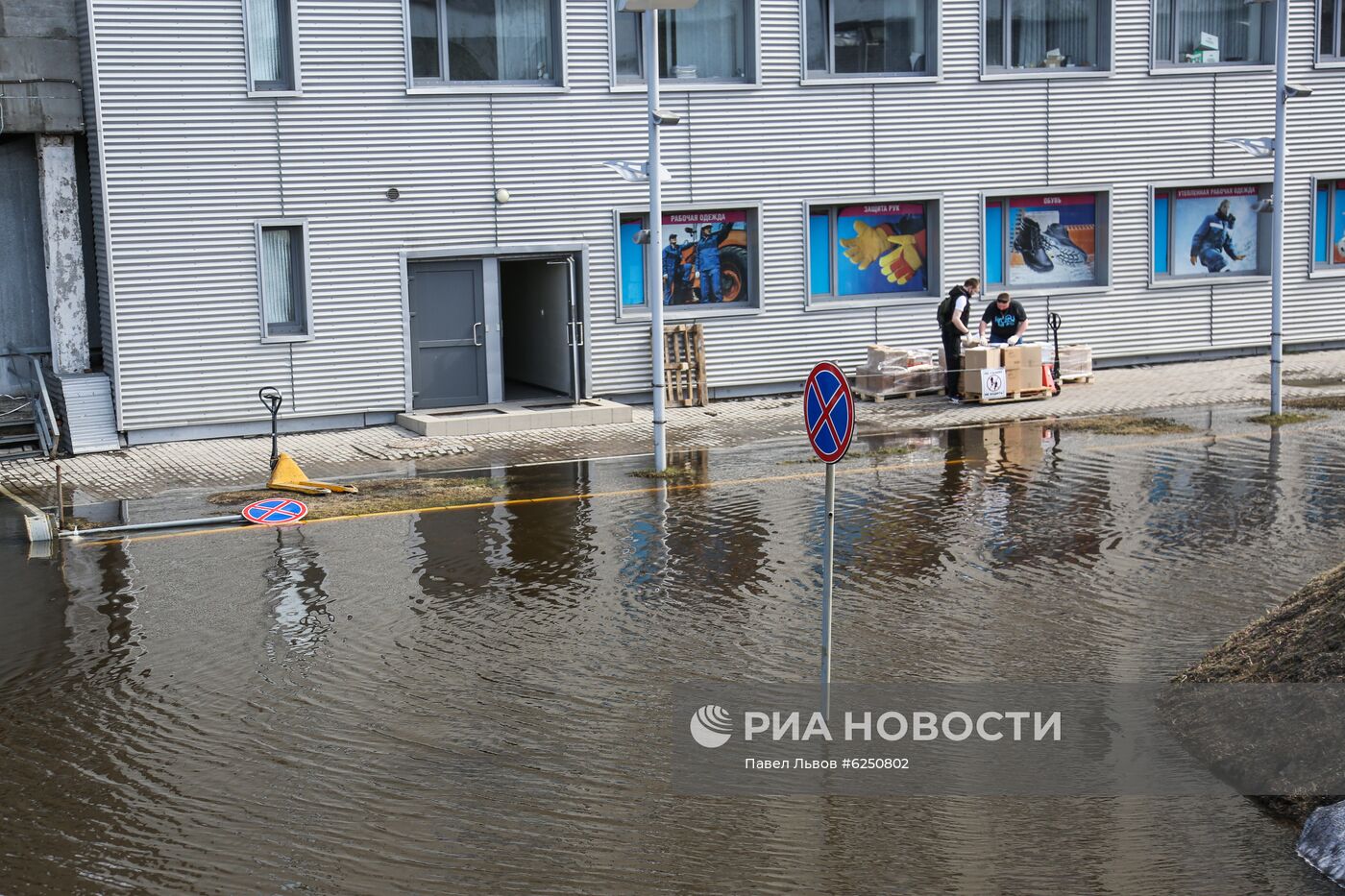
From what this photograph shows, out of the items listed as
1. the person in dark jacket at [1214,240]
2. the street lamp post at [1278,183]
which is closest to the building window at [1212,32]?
the person in dark jacket at [1214,240]

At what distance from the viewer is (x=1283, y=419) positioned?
1947cm

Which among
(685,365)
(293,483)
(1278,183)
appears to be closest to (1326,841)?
(293,483)

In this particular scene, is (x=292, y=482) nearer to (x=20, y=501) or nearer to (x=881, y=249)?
(x=20, y=501)

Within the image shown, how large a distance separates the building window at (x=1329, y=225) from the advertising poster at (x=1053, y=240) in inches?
166

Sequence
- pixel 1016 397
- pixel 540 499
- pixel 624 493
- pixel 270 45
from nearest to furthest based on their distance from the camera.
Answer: pixel 540 499 < pixel 624 493 < pixel 270 45 < pixel 1016 397

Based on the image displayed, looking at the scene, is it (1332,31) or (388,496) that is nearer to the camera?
(388,496)

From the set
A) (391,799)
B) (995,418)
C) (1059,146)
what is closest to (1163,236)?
(1059,146)

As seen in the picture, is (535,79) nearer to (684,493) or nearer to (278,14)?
(278,14)

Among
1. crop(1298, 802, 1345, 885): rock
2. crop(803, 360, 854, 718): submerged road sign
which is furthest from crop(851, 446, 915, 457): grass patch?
crop(1298, 802, 1345, 885): rock

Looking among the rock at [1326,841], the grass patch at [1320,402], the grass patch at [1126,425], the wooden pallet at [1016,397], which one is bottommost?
the rock at [1326,841]

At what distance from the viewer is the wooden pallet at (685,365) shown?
22.6 meters

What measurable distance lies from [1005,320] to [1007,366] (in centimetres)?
71

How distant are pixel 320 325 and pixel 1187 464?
11560 mm

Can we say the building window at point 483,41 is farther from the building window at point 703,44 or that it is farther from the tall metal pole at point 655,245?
the tall metal pole at point 655,245
